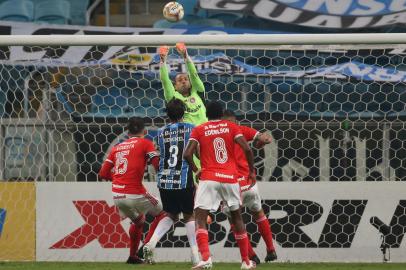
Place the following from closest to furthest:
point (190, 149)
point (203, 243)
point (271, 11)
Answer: point (203, 243) < point (190, 149) < point (271, 11)

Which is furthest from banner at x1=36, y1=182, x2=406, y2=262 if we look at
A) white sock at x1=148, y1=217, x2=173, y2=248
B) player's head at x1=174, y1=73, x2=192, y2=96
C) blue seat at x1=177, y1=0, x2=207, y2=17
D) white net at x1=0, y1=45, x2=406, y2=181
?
blue seat at x1=177, y1=0, x2=207, y2=17

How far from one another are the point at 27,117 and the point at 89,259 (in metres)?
1.54

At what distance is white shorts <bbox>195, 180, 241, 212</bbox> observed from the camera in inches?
299

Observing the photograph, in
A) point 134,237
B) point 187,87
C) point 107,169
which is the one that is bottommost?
point 134,237

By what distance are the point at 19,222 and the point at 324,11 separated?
18.5 feet

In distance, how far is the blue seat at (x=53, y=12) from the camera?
13.9 metres

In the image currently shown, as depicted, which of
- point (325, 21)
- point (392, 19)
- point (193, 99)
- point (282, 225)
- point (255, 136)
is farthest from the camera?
point (325, 21)

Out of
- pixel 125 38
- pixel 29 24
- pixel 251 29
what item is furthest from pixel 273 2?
pixel 125 38

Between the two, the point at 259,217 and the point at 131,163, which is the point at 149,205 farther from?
the point at 259,217

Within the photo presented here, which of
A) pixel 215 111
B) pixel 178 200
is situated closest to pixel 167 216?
pixel 178 200

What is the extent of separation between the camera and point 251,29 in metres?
13.4

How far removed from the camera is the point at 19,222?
31.6 feet

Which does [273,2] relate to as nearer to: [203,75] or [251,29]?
[251,29]

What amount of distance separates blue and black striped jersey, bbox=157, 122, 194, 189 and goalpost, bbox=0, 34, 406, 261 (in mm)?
1235
